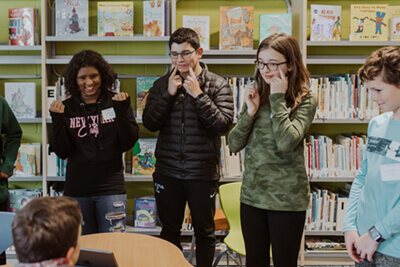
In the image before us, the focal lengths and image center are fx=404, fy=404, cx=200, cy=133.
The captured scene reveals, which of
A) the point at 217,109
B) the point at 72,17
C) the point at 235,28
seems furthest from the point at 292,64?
the point at 72,17

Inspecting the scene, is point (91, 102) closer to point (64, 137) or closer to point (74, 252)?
point (64, 137)

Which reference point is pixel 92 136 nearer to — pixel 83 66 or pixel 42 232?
pixel 83 66

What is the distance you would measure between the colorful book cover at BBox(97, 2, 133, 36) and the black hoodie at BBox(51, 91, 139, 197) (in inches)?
42.9

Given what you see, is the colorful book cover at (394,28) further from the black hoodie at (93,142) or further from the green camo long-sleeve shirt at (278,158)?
the black hoodie at (93,142)

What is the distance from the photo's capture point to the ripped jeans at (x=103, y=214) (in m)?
2.17

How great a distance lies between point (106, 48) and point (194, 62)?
139 cm

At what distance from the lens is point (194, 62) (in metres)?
2.44

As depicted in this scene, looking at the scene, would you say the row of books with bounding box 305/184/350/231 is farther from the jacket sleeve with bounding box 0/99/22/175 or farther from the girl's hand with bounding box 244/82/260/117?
the jacket sleeve with bounding box 0/99/22/175

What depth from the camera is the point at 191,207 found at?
241 cm

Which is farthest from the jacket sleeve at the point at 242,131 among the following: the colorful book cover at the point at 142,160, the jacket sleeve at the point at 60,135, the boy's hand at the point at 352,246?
the colorful book cover at the point at 142,160

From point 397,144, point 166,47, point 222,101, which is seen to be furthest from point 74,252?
point 166,47

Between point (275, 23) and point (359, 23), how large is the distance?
27.0 inches

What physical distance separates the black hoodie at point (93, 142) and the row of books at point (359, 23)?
1.81m

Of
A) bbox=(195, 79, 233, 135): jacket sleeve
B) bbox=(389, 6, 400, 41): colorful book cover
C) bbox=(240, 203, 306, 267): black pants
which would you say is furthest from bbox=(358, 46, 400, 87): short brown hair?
bbox=(389, 6, 400, 41): colorful book cover
